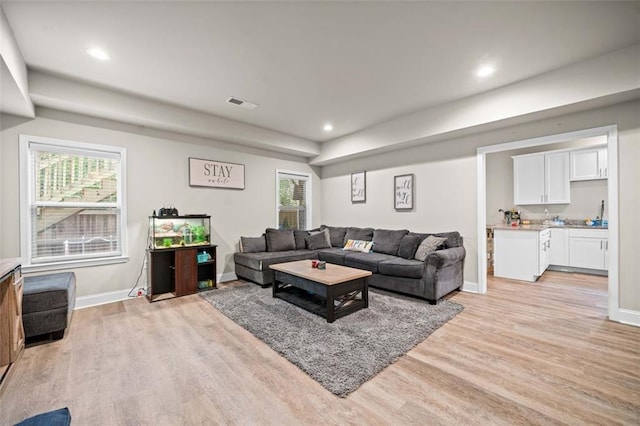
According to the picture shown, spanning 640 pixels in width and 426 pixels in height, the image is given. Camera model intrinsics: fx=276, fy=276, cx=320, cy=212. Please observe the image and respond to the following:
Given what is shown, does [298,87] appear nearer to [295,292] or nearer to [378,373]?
[295,292]

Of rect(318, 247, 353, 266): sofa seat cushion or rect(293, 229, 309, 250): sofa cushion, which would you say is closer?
rect(318, 247, 353, 266): sofa seat cushion

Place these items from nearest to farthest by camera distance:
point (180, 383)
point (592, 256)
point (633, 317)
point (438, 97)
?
1. point (180, 383)
2. point (633, 317)
3. point (438, 97)
4. point (592, 256)

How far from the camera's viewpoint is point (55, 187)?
3543 mm

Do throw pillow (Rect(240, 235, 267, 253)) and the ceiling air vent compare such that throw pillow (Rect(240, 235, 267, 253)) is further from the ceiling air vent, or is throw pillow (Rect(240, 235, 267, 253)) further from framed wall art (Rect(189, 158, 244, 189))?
the ceiling air vent

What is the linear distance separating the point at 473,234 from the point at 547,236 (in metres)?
2.37

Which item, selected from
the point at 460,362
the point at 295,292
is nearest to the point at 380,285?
the point at 295,292

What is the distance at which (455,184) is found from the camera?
4.46 metres

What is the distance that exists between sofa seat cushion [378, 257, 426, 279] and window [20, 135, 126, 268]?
382 centimetres

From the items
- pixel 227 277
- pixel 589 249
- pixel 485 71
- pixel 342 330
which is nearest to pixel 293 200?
pixel 227 277

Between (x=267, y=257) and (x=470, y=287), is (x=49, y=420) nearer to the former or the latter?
(x=267, y=257)

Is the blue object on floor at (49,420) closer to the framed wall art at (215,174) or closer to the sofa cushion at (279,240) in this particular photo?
the framed wall art at (215,174)

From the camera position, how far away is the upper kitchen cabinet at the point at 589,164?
17.5 ft

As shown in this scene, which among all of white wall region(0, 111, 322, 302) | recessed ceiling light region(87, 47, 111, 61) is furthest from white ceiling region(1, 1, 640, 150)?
white wall region(0, 111, 322, 302)

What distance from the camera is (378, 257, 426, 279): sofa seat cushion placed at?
3682 millimetres
